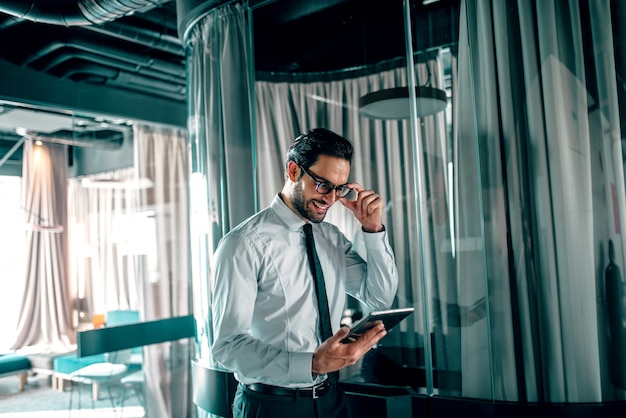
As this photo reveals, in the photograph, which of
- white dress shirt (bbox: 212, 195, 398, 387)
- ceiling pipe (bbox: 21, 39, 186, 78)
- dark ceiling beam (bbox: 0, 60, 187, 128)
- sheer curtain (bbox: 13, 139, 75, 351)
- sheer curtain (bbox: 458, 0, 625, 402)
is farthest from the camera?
sheer curtain (bbox: 13, 139, 75, 351)

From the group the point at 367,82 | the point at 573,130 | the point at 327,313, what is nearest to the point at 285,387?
the point at 327,313

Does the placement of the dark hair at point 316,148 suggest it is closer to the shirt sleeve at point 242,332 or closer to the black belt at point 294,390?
the shirt sleeve at point 242,332

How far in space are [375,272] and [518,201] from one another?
0.82 metres

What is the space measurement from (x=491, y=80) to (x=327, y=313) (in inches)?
54.4

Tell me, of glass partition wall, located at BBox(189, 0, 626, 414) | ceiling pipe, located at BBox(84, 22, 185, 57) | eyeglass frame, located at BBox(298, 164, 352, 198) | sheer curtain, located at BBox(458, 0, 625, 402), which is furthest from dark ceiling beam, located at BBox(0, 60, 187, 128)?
sheer curtain, located at BBox(458, 0, 625, 402)

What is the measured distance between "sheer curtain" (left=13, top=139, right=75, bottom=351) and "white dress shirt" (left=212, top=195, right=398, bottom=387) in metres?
6.64

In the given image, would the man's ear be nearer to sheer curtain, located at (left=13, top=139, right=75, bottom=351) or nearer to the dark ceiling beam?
the dark ceiling beam

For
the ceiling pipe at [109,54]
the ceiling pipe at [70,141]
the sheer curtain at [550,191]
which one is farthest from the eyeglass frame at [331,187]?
the ceiling pipe at [70,141]

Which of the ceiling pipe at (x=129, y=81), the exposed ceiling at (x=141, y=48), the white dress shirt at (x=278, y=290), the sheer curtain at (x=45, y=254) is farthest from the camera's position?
the sheer curtain at (x=45, y=254)

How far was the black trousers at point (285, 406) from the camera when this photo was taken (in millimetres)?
1833

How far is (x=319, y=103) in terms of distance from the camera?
12.9ft

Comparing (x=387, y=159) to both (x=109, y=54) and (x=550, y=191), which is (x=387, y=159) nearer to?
(x=550, y=191)

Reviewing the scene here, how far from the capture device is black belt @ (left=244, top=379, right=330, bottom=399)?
1.85 meters

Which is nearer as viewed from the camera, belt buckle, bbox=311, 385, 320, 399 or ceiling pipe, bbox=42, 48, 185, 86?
belt buckle, bbox=311, 385, 320, 399
